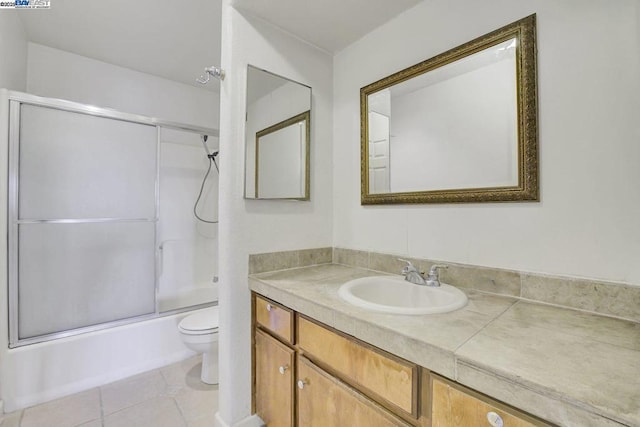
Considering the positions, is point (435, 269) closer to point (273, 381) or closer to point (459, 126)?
point (459, 126)

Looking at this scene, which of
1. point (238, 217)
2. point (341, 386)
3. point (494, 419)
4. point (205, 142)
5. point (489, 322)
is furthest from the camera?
point (205, 142)

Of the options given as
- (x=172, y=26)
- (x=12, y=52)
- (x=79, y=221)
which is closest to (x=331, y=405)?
(x=79, y=221)

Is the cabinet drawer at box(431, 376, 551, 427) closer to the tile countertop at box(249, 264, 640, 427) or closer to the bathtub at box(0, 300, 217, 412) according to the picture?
the tile countertop at box(249, 264, 640, 427)

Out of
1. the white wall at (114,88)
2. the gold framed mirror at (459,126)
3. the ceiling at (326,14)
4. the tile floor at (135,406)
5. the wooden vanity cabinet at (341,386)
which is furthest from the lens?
A: the white wall at (114,88)

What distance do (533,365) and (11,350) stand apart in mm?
2616

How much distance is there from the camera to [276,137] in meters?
1.60

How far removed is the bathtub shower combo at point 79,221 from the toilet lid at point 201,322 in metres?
0.30

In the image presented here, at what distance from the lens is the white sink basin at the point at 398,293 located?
1.06 m

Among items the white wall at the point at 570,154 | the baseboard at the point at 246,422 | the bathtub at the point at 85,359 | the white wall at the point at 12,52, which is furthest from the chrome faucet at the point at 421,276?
the white wall at the point at 12,52

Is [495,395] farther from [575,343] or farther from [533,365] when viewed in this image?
[575,343]

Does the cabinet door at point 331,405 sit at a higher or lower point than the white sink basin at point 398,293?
lower

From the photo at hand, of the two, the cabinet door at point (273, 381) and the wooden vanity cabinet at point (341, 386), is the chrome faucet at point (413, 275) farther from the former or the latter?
the cabinet door at point (273, 381)

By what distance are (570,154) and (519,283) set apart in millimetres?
492

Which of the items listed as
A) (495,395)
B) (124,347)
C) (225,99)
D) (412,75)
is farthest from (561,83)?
(124,347)
